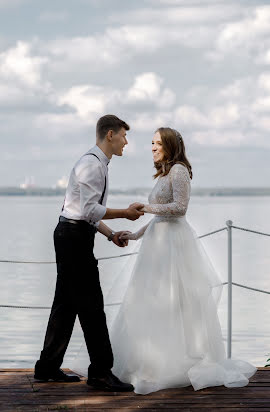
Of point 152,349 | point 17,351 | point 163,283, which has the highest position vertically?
point 163,283

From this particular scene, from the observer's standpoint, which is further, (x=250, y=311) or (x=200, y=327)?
(x=250, y=311)

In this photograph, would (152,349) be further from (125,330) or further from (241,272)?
(241,272)

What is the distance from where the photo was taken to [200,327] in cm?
502

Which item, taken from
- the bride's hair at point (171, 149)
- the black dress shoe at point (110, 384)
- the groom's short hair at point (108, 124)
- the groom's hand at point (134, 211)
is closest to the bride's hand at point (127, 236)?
the groom's hand at point (134, 211)

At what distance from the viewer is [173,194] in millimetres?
4973

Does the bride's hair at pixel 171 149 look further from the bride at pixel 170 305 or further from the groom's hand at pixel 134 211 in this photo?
the groom's hand at pixel 134 211

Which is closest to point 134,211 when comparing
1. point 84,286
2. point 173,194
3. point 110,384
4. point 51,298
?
point 173,194

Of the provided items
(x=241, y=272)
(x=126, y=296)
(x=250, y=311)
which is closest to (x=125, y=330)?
(x=126, y=296)

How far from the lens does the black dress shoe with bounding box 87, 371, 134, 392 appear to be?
482 cm

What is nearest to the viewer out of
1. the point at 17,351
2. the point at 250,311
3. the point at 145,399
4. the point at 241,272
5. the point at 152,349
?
the point at 145,399

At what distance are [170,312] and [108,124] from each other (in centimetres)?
120

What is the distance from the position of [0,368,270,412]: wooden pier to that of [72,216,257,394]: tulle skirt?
11 cm

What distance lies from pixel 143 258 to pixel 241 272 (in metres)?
17.7

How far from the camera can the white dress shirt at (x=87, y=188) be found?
4.75m
